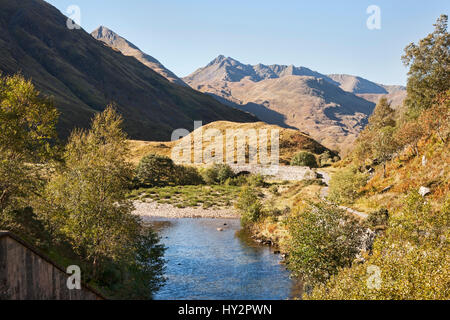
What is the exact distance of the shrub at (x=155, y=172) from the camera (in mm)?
91375

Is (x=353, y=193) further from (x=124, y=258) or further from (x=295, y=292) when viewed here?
(x=124, y=258)

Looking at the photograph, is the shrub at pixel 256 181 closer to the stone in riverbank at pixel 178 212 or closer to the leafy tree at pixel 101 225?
the stone in riverbank at pixel 178 212

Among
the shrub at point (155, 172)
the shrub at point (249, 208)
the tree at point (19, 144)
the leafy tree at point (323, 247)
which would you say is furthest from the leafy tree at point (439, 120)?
the shrub at point (155, 172)

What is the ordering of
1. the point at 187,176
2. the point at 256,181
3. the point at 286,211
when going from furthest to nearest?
the point at 187,176, the point at 256,181, the point at 286,211

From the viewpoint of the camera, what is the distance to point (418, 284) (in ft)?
47.2

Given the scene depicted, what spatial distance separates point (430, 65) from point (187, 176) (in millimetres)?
60924

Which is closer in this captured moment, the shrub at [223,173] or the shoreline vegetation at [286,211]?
the shoreline vegetation at [286,211]

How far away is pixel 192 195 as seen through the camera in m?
79.9

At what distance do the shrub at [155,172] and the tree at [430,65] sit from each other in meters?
60.5

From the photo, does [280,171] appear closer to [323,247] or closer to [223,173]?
[223,173]

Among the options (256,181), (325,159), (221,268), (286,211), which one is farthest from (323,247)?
(325,159)

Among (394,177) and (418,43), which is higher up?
(418,43)

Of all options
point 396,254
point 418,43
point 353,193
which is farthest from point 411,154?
point 396,254
